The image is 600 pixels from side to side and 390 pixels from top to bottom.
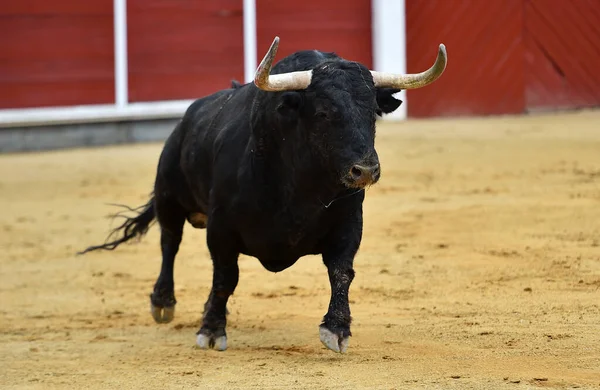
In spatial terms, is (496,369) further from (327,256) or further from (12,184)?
(12,184)

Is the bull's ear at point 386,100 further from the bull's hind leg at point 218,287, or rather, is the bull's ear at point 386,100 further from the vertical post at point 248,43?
the vertical post at point 248,43

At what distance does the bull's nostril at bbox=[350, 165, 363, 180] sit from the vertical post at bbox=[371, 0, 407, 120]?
893 cm

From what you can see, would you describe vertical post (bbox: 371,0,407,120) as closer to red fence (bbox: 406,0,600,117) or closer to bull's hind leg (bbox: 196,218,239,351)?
red fence (bbox: 406,0,600,117)

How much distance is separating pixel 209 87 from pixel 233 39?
0.54m

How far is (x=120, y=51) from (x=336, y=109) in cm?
814

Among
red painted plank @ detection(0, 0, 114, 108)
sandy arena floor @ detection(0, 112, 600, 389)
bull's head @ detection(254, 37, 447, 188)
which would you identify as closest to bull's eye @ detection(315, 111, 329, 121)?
bull's head @ detection(254, 37, 447, 188)

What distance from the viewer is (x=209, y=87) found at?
1260cm

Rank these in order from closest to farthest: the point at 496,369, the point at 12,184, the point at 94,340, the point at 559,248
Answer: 1. the point at 496,369
2. the point at 94,340
3. the point at 559,248
4. the point at 12,184

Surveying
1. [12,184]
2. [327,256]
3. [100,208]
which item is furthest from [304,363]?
[12,184]

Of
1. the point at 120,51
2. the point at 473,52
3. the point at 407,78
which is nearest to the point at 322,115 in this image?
the point at 407,78

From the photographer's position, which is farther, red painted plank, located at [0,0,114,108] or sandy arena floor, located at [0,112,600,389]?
red painted plank, located at [0,0,114,108]

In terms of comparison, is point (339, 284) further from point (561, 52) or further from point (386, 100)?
point (561, 52)

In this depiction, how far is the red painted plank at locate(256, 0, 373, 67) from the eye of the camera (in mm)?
12805

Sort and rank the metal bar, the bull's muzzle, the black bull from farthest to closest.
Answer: the metal bar < the black bull < the bull's muzzle
